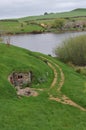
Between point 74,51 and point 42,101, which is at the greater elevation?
point 42,101

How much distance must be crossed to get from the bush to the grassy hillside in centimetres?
2225

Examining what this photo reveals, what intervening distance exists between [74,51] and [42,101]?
4348 centimetres

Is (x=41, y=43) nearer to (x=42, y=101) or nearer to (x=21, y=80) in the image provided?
(x=21, y=80)

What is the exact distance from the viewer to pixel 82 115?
1671 inches

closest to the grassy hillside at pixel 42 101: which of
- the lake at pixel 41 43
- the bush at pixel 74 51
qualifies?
the bush at pixel 74 51

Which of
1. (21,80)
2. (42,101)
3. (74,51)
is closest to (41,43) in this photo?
(74,51)

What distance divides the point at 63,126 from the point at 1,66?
20.5 m

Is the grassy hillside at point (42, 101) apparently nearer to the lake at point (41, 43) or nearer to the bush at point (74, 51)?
the bush at point (74, 51)

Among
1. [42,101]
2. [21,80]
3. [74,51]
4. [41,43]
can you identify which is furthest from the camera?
[41,43]

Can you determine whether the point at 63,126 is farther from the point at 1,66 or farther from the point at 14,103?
the point at 1,66

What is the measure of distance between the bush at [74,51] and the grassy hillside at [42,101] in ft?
73.0

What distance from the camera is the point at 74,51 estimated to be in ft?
289

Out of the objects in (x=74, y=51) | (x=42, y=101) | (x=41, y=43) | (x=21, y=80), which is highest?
(x=21, y=80)

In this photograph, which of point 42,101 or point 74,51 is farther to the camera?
point 74,51
